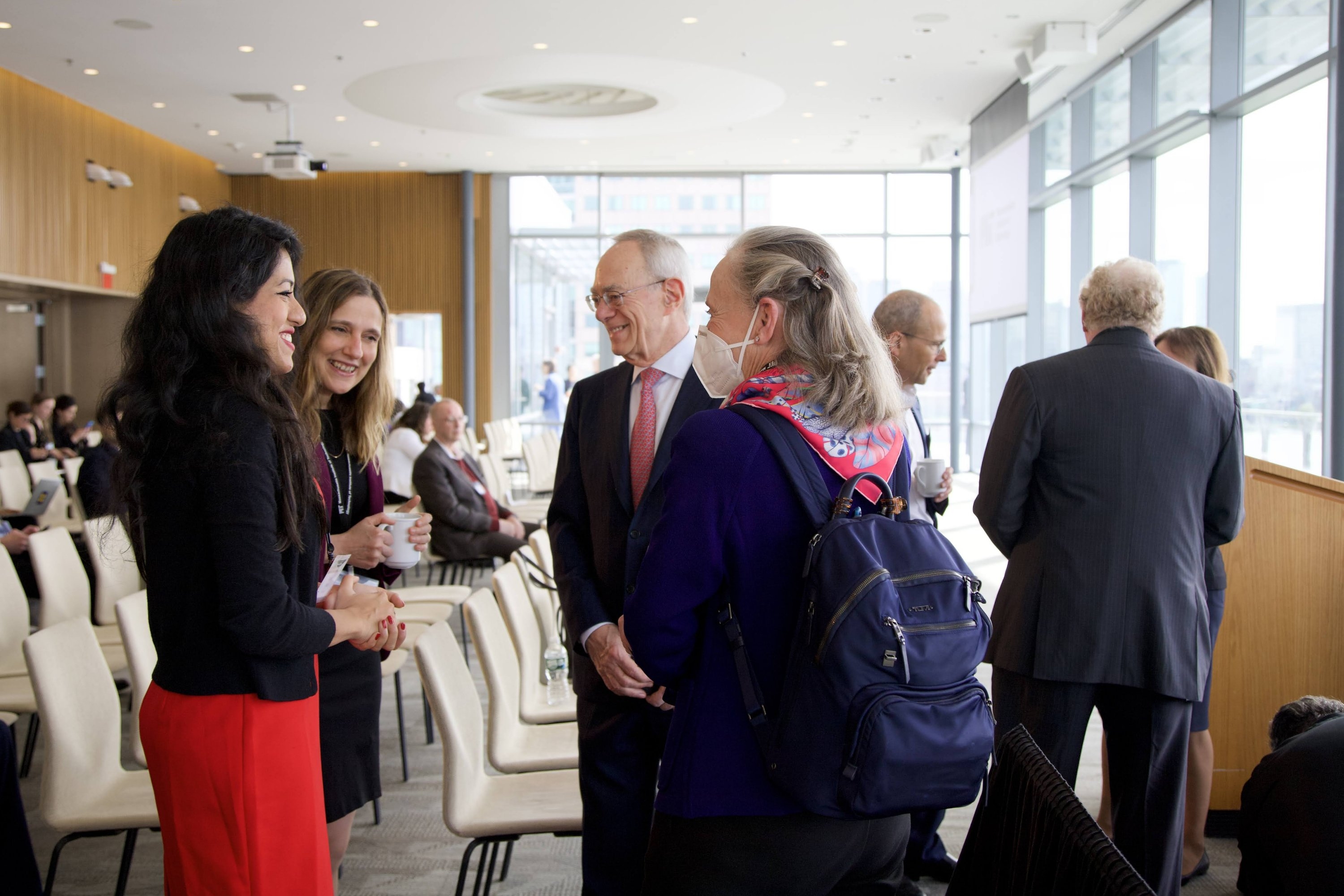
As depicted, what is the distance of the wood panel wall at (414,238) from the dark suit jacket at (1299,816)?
15210mm

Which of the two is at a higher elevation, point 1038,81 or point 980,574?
point 1038,81

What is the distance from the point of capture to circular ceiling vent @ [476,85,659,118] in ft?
41.8

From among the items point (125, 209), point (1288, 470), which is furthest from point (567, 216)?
point (1288, 470)

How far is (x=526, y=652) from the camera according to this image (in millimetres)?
3342

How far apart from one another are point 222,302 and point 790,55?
31.0 ft

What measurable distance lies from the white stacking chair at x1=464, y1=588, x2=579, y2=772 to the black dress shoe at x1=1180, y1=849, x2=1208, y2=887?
1882 millimetres

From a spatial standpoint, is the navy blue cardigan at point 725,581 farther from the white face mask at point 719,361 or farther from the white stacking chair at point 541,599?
the white stacking chair at point 541,599

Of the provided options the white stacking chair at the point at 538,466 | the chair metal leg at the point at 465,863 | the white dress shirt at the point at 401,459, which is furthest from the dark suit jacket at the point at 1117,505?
the white stacking chair at the point at 538,466

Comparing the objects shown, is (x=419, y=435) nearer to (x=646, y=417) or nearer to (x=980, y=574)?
(x=980, y=574)

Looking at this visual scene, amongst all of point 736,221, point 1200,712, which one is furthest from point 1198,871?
point 736,221

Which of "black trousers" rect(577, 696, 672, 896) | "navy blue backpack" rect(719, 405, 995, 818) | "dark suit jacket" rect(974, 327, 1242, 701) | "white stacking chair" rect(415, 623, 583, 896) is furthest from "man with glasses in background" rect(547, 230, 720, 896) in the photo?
"dark suit jacket" rect(974, 327, 1242, 701)

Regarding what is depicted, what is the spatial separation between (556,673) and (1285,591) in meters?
2.46

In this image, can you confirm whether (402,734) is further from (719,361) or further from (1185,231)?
(1185,231)

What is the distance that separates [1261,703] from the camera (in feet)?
11.1
